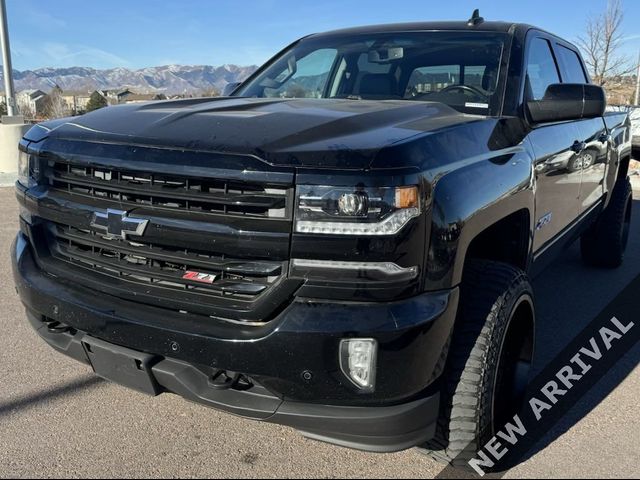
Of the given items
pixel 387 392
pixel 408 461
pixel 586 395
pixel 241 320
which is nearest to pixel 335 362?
pixel 387 392

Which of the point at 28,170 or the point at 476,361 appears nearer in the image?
the point at 476,361

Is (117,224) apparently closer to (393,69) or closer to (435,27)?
(393,69)

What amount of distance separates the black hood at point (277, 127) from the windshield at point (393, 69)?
1.54ft

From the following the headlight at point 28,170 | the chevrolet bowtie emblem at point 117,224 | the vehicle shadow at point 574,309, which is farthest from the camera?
the vehicle shadow at point 574,309

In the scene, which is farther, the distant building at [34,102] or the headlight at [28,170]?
the distant building at [34,102]

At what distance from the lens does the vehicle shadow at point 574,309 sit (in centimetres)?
297

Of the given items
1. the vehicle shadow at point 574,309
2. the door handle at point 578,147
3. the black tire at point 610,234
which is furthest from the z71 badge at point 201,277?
the black tire at point 610,234

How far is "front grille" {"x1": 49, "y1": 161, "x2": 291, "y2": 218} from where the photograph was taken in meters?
1.91

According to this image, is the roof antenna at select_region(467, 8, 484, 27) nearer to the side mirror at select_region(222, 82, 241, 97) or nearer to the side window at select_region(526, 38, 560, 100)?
the side window at select_region(526, 38, 560, 100)

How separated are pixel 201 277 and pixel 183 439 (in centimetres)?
95

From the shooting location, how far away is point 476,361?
2.17 metres

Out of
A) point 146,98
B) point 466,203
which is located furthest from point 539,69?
point 146,98

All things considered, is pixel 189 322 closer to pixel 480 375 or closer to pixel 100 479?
pixel 100 479

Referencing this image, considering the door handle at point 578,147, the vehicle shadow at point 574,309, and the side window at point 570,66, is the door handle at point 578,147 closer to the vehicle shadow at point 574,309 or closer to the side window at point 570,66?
the side window at point 570,66
